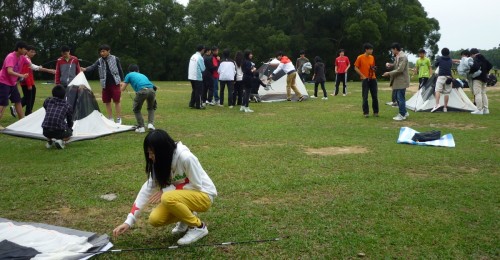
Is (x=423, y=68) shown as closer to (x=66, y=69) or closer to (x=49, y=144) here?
(x=66, y=69)

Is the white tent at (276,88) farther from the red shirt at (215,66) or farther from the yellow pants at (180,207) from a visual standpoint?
the yellow pants at (180,207)

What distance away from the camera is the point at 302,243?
3795mm

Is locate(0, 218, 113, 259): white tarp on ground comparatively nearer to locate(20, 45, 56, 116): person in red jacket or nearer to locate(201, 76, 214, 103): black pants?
locate(20, 45, 56, 116): person in red jacket

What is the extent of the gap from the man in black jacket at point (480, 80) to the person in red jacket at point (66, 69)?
9.52m

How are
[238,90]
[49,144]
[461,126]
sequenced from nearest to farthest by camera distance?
[49,144] < [461,126] < [238,90]

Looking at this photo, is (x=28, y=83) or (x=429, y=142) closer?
(x=429, y=142)

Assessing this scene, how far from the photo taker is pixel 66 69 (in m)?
9.69

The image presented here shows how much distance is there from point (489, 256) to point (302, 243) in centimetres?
146

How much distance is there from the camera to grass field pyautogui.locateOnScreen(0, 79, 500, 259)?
150 inches

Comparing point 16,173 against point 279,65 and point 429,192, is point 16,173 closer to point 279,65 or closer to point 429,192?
point 429,192

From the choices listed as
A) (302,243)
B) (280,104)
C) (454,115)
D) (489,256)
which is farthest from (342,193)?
(280,104)

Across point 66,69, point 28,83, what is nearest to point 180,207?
point 66,69

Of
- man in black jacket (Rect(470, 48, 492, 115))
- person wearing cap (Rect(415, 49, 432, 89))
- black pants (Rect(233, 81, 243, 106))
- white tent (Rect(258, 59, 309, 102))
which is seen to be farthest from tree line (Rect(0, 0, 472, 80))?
man in black jacket (Rect(470, 48, 492, 115))

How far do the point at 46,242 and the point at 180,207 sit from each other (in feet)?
3.61
